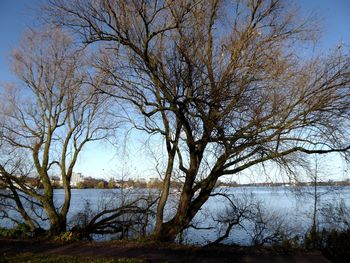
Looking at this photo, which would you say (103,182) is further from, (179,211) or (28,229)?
(179,211)

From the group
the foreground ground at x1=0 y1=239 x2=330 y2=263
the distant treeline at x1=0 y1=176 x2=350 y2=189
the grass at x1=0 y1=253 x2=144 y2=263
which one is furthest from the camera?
the distant treeline at x1=0 y1=176 x2=350 y2=189

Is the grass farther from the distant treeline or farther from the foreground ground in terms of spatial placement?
the distant treeline

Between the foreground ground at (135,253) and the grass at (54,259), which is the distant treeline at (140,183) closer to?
the foreground ground at (135,253)

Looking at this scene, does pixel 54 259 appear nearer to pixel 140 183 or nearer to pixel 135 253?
pixel 135 253

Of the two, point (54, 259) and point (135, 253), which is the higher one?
point (54, 259)

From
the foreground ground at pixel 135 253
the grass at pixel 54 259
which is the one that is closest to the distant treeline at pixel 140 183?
the foreground ground at pixel 135 253

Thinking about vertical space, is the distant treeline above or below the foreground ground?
above

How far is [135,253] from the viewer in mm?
9266

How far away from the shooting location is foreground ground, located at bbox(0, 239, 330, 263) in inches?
335

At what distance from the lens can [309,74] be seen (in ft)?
35.1

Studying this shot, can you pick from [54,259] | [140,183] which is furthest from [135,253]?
[140,183]

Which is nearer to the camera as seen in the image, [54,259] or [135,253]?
[54,259]

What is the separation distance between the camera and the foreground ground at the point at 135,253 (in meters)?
8.50

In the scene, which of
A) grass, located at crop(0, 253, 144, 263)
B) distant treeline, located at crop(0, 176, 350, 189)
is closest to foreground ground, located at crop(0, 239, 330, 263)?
grass, located at crop(0, 253, 144, 263)
